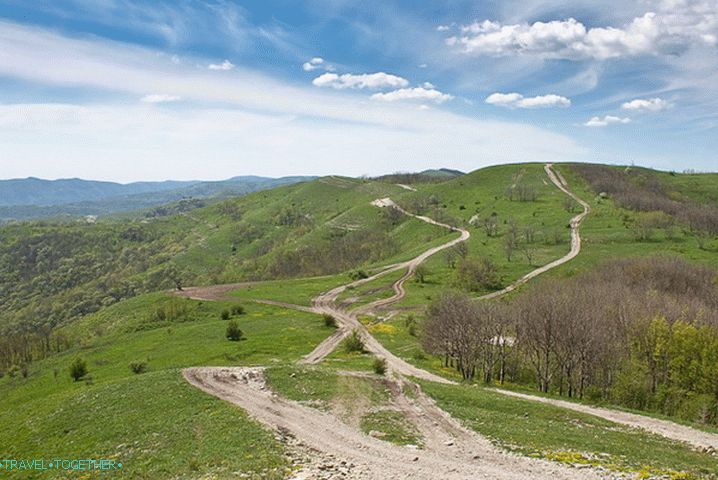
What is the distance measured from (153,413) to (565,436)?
95.4 ft

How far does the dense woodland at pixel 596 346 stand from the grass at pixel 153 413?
70.1ft

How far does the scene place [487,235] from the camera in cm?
13462

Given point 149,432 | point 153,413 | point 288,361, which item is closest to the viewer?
point 149,432

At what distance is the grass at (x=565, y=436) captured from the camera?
76.4 feet

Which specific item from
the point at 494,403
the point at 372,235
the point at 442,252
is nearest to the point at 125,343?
the point at 494,403

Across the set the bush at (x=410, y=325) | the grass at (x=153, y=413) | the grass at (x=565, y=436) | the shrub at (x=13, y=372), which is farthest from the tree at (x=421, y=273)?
the shrub at (x=13, y=372)

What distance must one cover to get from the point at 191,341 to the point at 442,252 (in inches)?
3037

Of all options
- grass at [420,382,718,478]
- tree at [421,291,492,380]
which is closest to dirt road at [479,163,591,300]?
tree at [421,291,492,380]

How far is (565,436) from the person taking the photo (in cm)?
2727

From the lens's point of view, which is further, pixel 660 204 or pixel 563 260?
pixel 660 204

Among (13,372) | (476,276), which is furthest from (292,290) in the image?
(13,372)

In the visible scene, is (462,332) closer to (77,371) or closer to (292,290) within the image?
(77,371)

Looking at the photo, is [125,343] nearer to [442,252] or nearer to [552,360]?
[552,360]

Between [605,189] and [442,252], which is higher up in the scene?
[605,189]
